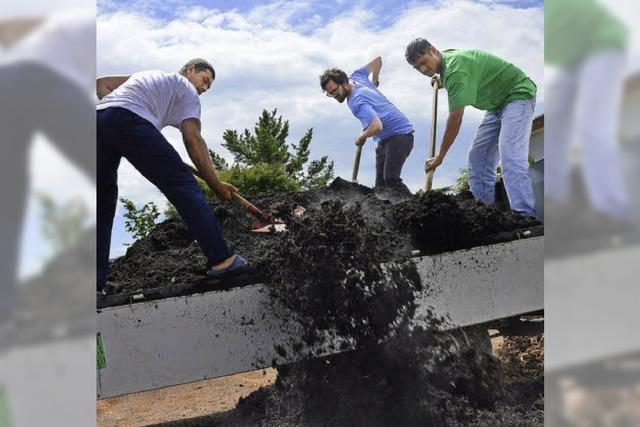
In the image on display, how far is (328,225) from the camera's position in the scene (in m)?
3.25

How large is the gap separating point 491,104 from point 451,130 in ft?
1.08

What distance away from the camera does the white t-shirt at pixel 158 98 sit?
3242mm

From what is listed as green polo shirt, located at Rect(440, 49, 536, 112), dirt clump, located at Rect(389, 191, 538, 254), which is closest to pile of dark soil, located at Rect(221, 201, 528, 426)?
dirt clump, located at Rect(389, 191, 538, 254)

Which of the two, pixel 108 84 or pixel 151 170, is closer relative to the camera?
pixel 151 170

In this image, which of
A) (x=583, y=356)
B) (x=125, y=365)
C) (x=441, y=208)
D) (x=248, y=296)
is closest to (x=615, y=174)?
(x=583, y=356)

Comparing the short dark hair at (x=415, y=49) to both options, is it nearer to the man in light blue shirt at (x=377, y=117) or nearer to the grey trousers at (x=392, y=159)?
the man in light blue shirt at (x=377, y=117)

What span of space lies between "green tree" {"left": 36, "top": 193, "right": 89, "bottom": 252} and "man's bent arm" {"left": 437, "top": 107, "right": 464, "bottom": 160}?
7.68 ft

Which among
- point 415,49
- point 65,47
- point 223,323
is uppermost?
point 415,49

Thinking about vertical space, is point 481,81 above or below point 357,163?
above

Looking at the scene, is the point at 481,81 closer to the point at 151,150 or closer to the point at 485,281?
the point at 485,281

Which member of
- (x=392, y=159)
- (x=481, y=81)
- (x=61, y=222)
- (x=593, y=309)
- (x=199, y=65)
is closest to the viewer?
(x=61, y=222)

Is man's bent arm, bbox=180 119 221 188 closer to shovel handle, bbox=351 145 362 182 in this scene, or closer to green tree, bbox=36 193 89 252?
shovel handle, bbox=351 145 362 182

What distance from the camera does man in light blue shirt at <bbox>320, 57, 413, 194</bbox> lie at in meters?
3.82

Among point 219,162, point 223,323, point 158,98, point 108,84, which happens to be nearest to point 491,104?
point 219,162
